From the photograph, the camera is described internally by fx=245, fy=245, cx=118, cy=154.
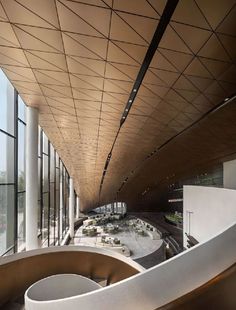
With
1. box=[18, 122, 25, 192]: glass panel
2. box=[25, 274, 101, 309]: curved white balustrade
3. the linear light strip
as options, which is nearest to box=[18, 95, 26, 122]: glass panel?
box=[18, 122, 25, 192]: glass panel

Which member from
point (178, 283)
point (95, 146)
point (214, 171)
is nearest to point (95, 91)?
point (178, 283)

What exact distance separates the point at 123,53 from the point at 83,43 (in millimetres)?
987

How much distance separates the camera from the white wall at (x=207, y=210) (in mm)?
9016

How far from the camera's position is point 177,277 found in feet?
11.2

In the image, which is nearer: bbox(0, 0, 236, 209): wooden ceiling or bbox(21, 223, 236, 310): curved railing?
bbox(21, 223, 236, 310): curved railing

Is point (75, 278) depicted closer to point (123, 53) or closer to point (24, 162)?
point (24, 162)

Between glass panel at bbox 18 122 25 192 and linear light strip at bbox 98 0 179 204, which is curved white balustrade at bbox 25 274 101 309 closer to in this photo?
glass panel at bbox 18 122 25 192

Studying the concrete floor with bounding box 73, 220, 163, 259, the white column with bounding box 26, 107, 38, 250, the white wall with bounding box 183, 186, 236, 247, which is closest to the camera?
the white wall with bounding box 183, 186, 236, 247

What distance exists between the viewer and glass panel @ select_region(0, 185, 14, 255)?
26.8 feet

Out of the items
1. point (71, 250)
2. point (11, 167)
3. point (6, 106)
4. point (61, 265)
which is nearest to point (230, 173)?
point (71, 250)

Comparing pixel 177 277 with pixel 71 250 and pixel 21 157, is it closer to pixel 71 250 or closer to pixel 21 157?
pixel 71 250

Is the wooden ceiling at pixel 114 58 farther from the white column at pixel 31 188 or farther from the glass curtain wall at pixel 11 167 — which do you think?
the white column at pixel 31 188

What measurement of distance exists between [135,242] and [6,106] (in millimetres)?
20613

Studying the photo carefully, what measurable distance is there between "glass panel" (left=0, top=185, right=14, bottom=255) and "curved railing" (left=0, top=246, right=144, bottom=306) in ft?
3.15
